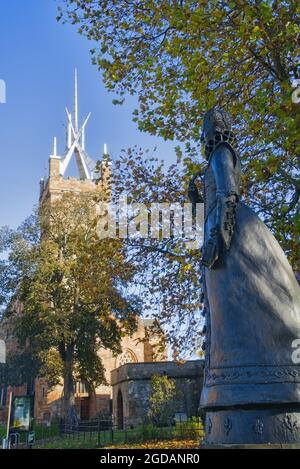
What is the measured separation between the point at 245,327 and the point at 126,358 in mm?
44076

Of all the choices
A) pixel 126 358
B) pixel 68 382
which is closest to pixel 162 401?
pixel 68 382

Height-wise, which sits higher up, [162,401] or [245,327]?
[162,401]

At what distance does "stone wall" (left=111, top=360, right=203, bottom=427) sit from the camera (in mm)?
26656

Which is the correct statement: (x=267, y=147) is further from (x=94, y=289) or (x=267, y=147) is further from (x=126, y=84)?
(x=94, y=289)

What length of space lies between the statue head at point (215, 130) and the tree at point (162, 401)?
2005cm

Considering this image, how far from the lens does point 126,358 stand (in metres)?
46.3

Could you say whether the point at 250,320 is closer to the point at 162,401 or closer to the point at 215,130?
the point at 215,130

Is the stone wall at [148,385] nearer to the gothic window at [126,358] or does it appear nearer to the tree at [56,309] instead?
the tree at [56,309]

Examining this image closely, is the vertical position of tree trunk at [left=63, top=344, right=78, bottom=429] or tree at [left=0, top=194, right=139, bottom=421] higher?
tree at [left=0, top=194, right=139, bottom=421]

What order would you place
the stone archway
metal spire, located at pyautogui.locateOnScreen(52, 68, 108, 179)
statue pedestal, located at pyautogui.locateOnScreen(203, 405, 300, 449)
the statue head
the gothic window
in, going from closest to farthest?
statue pedestal, located at pyautogui.locateOnScreen(203, 405, 300, 449), the statue head, the stone archway, the gothic window, metal spire, located at pyautogui.locateOnScreen(52, 68, 108, 179)

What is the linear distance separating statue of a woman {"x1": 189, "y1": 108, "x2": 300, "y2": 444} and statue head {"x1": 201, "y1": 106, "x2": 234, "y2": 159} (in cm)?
25

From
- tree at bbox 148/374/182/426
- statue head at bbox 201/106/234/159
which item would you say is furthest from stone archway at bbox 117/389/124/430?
statue head at bbox 201/106/234/159

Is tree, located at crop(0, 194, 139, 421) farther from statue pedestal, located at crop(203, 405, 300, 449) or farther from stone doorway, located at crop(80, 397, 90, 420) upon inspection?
statue pedestal, located at crop(203, 405, 300, 449)

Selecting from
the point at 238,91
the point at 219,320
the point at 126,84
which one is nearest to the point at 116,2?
the point at 126,84
